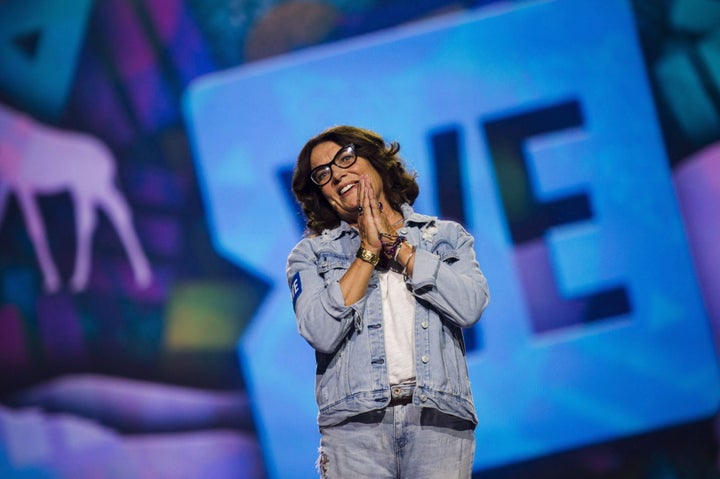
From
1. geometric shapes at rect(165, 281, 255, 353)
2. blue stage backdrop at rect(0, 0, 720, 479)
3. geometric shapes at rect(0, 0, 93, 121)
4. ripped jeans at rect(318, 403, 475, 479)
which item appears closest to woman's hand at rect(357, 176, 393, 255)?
ripped jeans at rect(318, 403, 475, 479)

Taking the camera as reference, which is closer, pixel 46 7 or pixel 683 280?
pixel 683 280

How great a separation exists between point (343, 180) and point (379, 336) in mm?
390

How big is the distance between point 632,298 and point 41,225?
274cm

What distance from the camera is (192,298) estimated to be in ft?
12.0

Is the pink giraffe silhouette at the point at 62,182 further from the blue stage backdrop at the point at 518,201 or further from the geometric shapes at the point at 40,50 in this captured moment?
the blue stage backdrop at the point at 518,201

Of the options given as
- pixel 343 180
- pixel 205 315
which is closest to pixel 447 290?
pixel 343 180

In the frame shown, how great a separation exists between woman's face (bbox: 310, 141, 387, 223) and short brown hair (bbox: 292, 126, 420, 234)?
0.06ft

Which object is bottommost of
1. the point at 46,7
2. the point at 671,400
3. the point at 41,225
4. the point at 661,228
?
the point at 671,400

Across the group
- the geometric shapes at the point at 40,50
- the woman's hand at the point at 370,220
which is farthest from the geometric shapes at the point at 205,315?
the woman's hand at the point at 370,220

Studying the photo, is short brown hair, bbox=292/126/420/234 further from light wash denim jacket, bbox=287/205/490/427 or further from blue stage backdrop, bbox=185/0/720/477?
blue stage backdrop, bbox=185/0/720/477

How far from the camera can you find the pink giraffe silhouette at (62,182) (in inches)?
146

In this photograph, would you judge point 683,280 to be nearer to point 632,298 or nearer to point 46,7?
point 632,298

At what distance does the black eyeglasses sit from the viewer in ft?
6.26

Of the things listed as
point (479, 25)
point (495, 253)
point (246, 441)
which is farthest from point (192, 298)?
point (479, 25)
